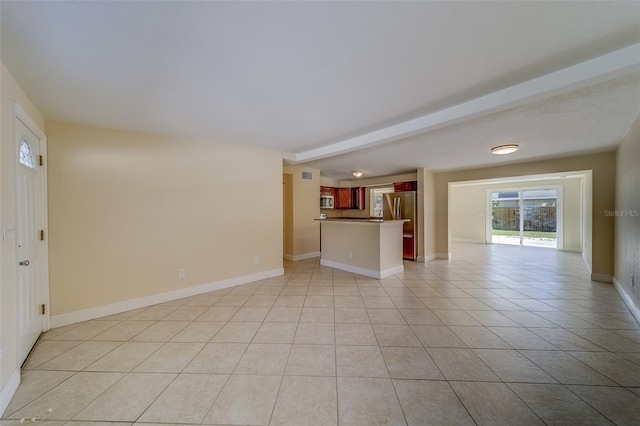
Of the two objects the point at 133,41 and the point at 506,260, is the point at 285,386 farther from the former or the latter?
the point at 506,260

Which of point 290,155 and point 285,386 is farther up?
point 290,155

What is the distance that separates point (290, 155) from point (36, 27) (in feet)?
11.4

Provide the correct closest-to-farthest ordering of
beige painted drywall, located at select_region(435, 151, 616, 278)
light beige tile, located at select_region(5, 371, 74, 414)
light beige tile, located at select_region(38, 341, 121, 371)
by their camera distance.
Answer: light beige tile, located at select_region(5, 371, 74, 414) < light beige tile, located at select_region(38, 341, 121, 371) < beige painted drywall, located at select_region(435, 151, 616, 278)

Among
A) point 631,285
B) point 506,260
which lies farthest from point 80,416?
point 506,260

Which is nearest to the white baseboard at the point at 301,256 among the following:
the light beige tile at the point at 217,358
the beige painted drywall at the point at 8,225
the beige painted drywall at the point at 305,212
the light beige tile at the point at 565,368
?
the beige painted drywall at the point at 305,212

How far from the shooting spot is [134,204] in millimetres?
3141

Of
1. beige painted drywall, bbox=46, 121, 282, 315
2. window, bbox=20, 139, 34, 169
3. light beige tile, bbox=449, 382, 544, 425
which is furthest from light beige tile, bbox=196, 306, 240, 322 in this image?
light beige tile, bbox=449, 382, 544, 425

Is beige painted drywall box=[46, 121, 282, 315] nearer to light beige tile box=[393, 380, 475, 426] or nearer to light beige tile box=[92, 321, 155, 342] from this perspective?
light beige tile box=[92, 321, 155, 342]

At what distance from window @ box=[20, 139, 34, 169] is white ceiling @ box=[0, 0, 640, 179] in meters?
0.46

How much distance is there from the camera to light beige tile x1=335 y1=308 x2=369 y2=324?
2.72 meters

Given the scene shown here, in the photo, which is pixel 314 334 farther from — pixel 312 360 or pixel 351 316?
pixel 351 316

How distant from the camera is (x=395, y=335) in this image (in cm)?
240

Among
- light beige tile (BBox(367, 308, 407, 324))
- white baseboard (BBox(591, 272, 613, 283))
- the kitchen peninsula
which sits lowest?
light beige tile (BBox(367, 308, 407, 324))

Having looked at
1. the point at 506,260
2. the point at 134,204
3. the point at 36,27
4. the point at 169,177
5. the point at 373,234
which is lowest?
the point at 506,260
